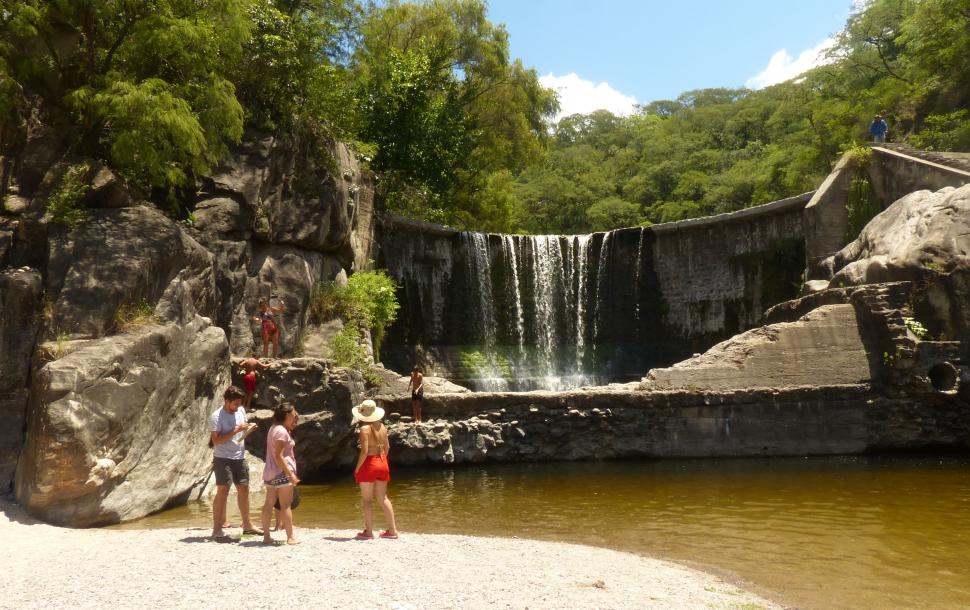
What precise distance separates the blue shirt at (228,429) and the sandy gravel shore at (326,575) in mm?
780

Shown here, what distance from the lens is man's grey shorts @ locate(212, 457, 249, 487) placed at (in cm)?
693

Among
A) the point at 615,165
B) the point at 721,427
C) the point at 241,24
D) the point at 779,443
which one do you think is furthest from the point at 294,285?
the point at 615,165

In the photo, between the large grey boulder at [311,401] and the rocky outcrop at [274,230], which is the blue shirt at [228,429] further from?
the rocky outcrop at [274,230]

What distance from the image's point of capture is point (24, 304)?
9555 millimetres

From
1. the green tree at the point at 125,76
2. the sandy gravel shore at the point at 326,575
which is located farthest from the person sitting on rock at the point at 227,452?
the green tree at the point at 125,76

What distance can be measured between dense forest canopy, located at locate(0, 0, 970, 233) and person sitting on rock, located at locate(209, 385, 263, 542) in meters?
6.10

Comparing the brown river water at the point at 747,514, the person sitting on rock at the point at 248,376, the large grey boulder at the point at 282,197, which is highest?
the large grey boulder at the point at 282,197

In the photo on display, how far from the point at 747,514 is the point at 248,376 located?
777 cm

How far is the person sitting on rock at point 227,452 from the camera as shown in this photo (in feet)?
22.7

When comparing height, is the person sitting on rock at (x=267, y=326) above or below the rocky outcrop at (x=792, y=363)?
above

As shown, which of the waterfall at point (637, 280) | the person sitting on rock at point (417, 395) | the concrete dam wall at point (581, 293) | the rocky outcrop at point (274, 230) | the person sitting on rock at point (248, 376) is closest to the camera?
the person sitting on rock at point (248, 376)

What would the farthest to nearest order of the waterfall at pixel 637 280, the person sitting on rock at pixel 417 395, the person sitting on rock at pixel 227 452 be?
the waterfall at pixel 637 280, the person sitting on rock at pixel 417 395, the person sitting on rock at pixel 227 452

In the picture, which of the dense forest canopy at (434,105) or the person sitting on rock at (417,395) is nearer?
the dense forest canopy at (434,105)

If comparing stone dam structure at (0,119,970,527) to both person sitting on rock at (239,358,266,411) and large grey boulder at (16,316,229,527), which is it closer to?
large grey boulder at (16,316,229,527)
